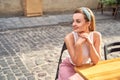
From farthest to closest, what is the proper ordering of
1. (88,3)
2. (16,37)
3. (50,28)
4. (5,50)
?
(88,3), (50,28), (16,37), (5,50)

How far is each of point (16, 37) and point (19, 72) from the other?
264 cm

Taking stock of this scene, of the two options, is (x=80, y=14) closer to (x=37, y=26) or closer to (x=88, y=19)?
(x=88, y=19)

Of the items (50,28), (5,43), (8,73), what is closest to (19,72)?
(8,73)

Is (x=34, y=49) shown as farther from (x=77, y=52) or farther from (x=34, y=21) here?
(x=77, y=52)

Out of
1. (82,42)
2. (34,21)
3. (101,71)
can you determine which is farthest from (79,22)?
(34,21)

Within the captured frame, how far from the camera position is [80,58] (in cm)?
296

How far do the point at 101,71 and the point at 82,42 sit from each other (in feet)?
1.43

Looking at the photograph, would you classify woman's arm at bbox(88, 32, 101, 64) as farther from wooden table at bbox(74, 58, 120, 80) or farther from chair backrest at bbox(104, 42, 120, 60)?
chair backrest at bbox(104, 42, 120, 60)

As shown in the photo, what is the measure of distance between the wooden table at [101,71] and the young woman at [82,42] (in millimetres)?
89

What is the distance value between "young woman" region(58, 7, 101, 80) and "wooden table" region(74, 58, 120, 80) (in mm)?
89

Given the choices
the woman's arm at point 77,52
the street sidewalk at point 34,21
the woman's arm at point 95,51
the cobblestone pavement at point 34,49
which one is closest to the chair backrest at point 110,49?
the woman's arm at point 95,51

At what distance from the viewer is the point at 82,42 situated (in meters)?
2.97

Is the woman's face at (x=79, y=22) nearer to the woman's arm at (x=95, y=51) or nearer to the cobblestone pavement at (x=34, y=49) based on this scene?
the woman's arm at (x=95, y=51)

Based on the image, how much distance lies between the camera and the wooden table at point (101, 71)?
8.89ft
